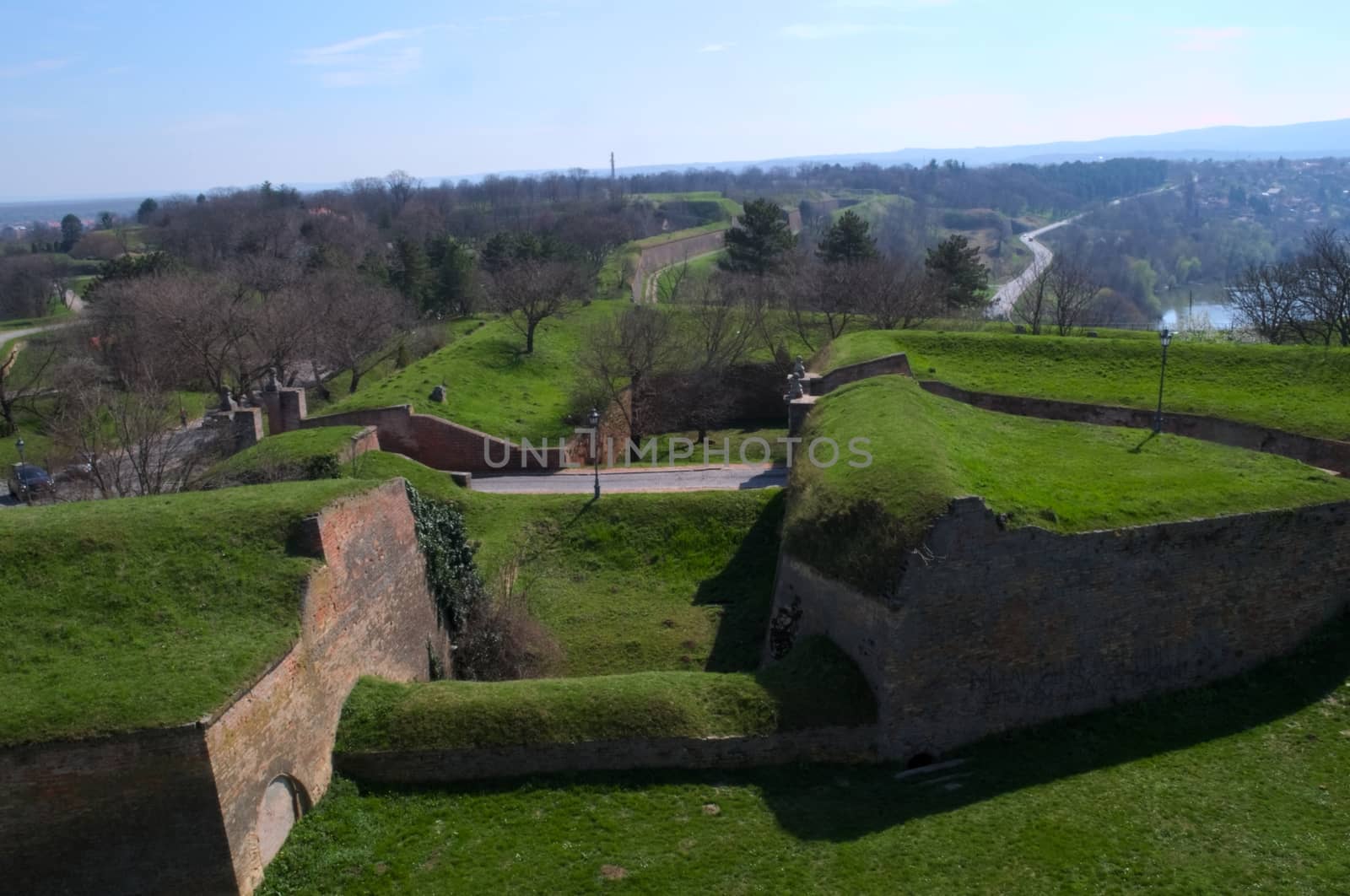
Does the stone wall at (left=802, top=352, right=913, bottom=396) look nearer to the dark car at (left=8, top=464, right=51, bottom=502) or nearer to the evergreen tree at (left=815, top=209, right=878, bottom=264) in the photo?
the evergreen tree at (left=815, top=209, right=878, bottom=264)

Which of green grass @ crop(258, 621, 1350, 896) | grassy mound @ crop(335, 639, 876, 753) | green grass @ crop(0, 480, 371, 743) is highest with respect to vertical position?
green grass @ crop(0, 480, 371, 743)

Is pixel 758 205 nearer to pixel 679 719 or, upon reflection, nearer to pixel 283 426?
pixel 283 426

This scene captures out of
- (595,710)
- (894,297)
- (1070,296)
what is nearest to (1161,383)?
(595,710)

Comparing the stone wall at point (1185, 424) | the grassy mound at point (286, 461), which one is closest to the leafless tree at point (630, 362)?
the grassy mound at point (286, 461)

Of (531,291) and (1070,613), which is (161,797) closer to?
(1070,613)

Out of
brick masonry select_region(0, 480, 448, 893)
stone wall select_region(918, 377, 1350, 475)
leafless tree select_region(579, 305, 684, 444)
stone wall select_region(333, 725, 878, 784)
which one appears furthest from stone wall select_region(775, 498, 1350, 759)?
leafless tree select_region(579, 305, 684, 444)

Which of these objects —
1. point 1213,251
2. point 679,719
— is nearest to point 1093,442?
point 679,719
